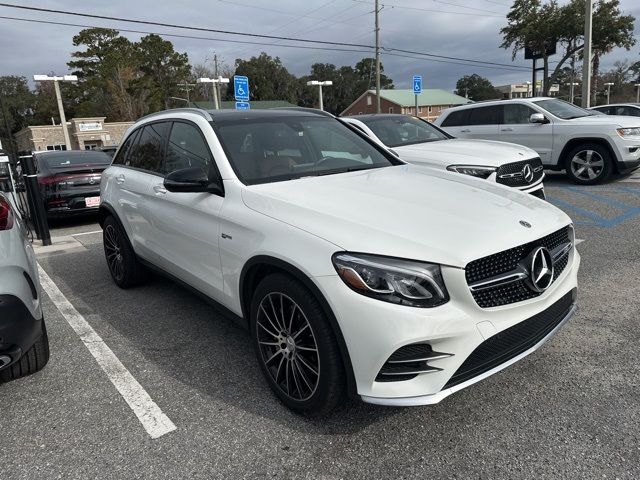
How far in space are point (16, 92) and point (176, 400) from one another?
3894 inches

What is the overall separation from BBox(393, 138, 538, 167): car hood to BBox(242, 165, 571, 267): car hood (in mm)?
2952

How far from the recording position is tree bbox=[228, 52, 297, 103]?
3290 inches

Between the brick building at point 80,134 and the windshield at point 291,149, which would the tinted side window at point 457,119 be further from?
the brick building at point 80,134

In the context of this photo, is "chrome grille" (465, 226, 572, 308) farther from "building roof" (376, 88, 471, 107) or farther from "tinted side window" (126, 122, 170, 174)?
"building roof" (376, 88, 471, 107)

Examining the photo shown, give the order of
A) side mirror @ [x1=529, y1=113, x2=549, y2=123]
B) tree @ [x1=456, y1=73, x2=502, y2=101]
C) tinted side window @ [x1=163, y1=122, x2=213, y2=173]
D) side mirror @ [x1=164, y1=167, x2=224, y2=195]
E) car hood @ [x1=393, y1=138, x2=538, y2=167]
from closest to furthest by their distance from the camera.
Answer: side mirror @ [x1=164, y1=167, x2=224, y2=195]
tinted side window @ [x1=163, y1=122, x2=213, y2=173]
car hood @ [x1=393, y1=138, x2=538, y2=167]
side mirror @ [x1=529, y1=113, x2=549, y2=123]
tree @ [x1=456, y1=73, x2=502, y2=101]

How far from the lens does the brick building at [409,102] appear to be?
2643 inches

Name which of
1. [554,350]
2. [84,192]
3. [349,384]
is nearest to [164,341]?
[349,384]

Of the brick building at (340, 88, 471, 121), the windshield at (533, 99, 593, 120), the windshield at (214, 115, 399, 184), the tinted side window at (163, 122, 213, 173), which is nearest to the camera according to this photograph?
the windshield at (214, 115, 399, 184)

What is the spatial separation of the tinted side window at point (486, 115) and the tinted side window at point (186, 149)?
834cm

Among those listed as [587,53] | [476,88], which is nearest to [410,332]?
[587,53]

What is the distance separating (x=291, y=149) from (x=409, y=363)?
193 cm

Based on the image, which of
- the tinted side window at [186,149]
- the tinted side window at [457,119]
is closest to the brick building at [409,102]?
the tinted side window at [457,119]

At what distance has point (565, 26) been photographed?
2770 cm

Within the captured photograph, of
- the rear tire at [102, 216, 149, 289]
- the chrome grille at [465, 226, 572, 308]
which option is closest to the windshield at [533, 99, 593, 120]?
the chrome grille at [465, 226, 572, 308]
